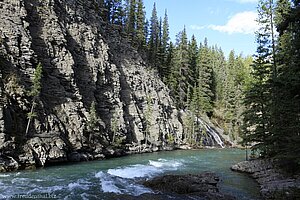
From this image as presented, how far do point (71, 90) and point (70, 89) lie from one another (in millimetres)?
190

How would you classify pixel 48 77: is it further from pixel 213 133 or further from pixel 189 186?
pixel 213 133

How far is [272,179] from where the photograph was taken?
19156 millimetres

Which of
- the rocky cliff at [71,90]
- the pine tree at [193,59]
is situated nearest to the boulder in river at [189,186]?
the rocky cliff at [71,90]

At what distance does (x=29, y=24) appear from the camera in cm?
3653

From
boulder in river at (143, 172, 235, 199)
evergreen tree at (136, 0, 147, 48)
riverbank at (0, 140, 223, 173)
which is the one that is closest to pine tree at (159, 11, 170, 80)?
evergreen tree at (136, 0, 147, 48)

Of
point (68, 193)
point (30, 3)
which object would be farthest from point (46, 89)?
point (68, 193)

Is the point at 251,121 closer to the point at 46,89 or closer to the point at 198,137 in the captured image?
the point at 46,89

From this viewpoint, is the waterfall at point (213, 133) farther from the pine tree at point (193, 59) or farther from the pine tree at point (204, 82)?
the pine tree at point (193, 59)

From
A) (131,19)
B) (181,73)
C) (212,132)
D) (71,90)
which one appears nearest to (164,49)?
(181,73)

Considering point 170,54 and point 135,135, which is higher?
point 170,54

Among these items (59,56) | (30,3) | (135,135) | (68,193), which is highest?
(30,3)

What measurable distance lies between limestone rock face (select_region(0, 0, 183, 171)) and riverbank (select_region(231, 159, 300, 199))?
1889cm

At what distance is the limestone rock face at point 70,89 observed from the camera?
2858 centimetres

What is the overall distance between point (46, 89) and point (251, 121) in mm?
24733
